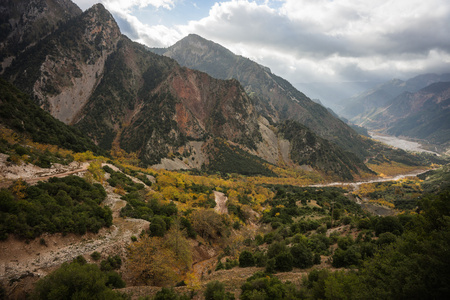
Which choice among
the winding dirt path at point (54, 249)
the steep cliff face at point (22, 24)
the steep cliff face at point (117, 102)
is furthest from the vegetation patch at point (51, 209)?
the steep cliff face at point (22, 24)

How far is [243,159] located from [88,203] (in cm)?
14420

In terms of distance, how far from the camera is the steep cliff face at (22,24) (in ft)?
472

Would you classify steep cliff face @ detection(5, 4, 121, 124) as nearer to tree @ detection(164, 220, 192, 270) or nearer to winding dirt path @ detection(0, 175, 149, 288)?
winding dirt path @ detection(0, 175, 149, 288)

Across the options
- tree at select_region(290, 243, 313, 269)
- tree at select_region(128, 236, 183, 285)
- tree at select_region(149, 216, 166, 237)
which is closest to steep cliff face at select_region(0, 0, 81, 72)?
tree at select_region(149, 216, 166, 237)

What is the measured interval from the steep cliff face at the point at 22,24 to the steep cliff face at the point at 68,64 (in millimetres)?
5189

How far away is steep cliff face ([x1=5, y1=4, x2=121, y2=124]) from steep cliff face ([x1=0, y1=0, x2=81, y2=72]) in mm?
5189

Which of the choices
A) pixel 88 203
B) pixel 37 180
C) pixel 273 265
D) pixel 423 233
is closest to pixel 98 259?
pixel 88 203

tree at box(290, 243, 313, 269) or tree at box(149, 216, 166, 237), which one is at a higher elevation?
tree at box(290, 243, 313, 269)

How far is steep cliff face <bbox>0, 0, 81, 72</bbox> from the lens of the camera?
144 meters

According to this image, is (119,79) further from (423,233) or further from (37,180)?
(423,233)

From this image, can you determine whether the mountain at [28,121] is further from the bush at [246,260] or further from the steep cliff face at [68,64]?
the steep cliff face at [68,64]

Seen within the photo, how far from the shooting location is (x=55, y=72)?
144625mm

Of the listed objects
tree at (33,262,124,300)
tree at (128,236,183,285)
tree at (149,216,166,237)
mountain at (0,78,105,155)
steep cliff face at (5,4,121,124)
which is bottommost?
tree at (128,236,183,285)

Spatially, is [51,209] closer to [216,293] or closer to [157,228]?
[157,228]
